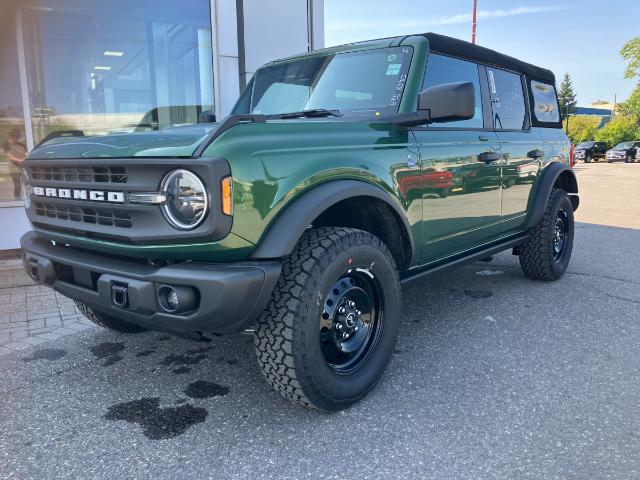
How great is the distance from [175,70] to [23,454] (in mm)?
6083

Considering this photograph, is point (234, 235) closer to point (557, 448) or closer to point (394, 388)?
point (394, 388)

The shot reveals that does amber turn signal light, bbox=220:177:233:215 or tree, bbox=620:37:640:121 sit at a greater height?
tree, bbox=620:37:640:121

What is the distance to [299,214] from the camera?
89.9 inches

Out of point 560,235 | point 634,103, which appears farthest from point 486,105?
point 634,103

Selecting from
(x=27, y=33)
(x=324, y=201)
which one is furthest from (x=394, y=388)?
(x=27, y=33)

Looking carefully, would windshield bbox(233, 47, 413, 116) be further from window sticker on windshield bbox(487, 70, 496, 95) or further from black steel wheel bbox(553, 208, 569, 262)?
black steel wheel bbox(553, 208, 569, 262)

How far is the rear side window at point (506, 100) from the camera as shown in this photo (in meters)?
4.04

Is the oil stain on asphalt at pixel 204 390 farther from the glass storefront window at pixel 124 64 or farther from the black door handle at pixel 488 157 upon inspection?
the glass storefront window at pixel 124 64

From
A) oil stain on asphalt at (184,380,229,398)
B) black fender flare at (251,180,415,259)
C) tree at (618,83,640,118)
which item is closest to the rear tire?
oil stain on asphalt at (184,380,229,398)

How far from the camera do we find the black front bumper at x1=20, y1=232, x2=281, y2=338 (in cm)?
206

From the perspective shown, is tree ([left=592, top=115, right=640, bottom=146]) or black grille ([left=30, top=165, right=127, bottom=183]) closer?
black grille ([left=30, top=165, right=127, bottom=183])

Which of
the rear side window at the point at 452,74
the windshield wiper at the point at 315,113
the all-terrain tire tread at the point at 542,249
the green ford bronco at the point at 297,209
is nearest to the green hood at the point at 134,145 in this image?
the green ford bronco at the point at 297,209

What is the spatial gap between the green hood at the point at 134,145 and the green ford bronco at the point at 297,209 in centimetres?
1

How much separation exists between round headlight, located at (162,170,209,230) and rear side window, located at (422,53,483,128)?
1.65 m
